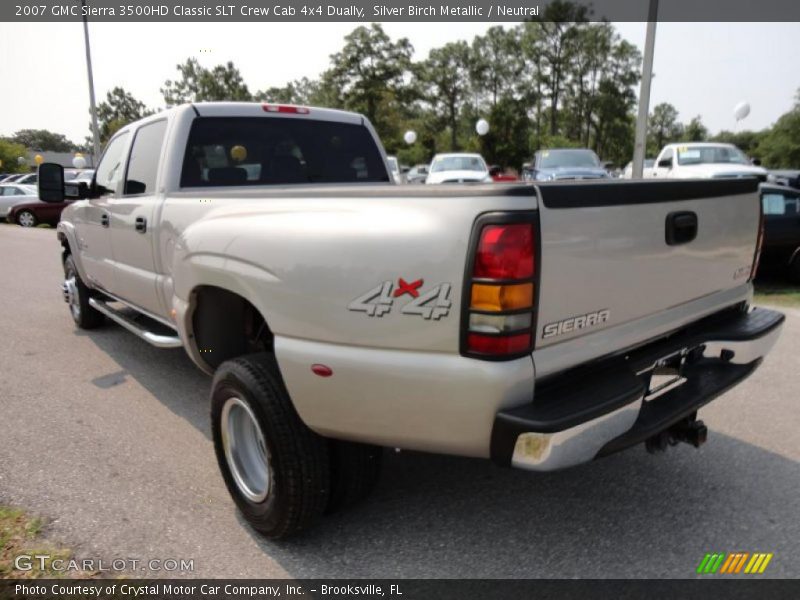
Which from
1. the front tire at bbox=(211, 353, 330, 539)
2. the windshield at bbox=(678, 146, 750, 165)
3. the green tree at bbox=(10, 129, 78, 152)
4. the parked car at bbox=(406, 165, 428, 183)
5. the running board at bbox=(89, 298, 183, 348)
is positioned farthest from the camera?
the green tree at bbox=(10, 129, 78, 152)

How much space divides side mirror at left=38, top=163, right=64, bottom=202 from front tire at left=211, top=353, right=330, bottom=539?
3.66 meters

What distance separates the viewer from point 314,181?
13.8ft

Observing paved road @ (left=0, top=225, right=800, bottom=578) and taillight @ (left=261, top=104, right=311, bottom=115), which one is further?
taillight @ (left=261, top=104, right=311, bottom=115)

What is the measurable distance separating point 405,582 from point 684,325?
1639 mm

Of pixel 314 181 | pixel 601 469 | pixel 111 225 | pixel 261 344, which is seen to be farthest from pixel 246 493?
pixel 111 225

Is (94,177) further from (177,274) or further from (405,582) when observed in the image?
(405,582)

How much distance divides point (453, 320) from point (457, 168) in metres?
18.0

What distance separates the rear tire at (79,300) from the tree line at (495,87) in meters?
39.8

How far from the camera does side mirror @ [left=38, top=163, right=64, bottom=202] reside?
507cm

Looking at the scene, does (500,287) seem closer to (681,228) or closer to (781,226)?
(681,228)

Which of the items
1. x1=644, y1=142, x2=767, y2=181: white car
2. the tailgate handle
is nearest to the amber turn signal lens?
the tailgate handle

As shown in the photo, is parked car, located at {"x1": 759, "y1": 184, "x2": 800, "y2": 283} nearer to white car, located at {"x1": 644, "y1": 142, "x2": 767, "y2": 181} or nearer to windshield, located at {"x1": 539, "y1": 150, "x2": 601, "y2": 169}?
white car, located at {"x1": 644, "y1": 142, "x2": 767, "y2": 181}

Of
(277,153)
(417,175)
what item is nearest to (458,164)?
(417,175)

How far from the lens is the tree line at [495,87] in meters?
49.7
